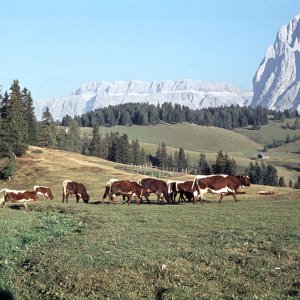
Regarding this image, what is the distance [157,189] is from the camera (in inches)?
1471

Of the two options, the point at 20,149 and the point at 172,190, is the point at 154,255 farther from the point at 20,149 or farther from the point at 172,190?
the point at 20,149

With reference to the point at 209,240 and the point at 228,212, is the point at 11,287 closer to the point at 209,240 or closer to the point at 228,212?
the point at 209,240

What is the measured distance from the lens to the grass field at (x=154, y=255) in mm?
13500

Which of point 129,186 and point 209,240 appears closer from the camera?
point 209,240

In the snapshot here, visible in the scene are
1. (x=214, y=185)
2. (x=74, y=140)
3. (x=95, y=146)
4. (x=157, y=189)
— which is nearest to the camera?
(x=214, y=185)

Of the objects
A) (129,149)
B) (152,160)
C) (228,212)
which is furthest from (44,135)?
(228,212)

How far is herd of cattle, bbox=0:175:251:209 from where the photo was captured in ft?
108

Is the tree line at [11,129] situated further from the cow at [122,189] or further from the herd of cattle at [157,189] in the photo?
the cow at [122,189]

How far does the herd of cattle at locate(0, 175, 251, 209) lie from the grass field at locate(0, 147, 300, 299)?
20.5ft

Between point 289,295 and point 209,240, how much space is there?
5838 millimetres

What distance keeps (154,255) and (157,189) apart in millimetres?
21290

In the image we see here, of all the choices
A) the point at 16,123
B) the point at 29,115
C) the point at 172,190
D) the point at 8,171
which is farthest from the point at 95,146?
the point at 172,190

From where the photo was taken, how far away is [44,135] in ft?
413

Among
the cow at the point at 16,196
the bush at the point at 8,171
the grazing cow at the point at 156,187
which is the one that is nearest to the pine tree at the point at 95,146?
the bush at the point at 8,171
